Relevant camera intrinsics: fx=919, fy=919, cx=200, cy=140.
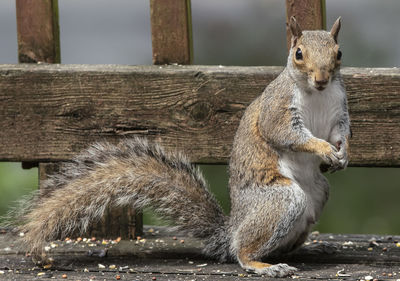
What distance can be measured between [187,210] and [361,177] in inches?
72.5

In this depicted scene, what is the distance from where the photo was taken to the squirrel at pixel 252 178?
3248 mm

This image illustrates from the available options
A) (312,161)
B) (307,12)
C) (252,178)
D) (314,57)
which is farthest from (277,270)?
(307,12)

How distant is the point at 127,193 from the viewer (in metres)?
3.38

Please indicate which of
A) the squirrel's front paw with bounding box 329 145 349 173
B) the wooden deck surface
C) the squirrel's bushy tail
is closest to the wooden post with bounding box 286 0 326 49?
the squirrel's front paw with bounding box 329 145 349 173

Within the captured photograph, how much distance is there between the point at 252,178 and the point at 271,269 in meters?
0.34

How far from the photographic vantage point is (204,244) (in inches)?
140

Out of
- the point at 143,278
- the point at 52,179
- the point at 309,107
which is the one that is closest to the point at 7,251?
the point at 52,179

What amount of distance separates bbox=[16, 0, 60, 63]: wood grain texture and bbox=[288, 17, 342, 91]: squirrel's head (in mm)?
1071

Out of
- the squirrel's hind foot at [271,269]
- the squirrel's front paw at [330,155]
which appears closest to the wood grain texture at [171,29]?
the squirrel's front paw at [330,155]

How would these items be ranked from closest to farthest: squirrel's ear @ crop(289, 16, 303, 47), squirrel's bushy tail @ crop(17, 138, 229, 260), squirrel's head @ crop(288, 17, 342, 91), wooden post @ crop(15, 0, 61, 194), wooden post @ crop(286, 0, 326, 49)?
squirrel's head @ crop(288, 17, 342, 91)
squirrel's ear @ crop(289, 16, 303, 47)
squirrel's bushy tail @ crop(17, 138, 229, 260)
wooden post @ crop(286, 0, 326, 49)
wooden post @ crop(15, 0, 61, 194)

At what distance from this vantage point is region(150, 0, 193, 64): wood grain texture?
3.64 meters

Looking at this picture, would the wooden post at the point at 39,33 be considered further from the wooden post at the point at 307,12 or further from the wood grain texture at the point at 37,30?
the wooden post at the point at 307,12

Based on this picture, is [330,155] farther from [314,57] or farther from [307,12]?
Result: [307,12]

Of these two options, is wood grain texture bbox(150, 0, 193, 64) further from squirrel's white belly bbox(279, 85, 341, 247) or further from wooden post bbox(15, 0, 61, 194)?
squirrel's white belly bbox(279, 85, 341, 247)
